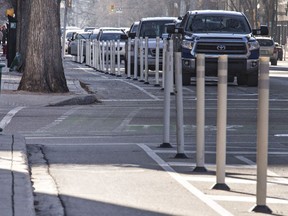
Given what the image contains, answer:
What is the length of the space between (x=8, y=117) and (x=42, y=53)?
5.75 meters

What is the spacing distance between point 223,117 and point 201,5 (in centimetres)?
8554

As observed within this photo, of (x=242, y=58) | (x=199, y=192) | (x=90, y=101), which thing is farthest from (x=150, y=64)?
(x=199, y=192)

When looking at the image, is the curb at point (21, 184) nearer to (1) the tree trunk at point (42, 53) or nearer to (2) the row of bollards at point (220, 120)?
(2) the row of bollards at point (220, 120)

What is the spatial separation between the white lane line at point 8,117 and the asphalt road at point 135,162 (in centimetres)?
12

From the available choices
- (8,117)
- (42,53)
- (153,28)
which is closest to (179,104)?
(8,117)

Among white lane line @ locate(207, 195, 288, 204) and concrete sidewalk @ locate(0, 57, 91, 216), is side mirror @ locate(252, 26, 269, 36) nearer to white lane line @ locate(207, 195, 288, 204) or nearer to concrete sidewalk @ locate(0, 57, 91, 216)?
concrete sidewalk @ locate(0, 57, 91, 216)

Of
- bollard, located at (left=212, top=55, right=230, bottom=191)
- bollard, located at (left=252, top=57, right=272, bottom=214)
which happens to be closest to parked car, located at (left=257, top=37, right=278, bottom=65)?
bollard, located at (left=212, top=55, right=230, bottom=191)

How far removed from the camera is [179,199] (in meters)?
9.88

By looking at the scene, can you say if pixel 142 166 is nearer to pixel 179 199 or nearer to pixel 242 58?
pixel 179 199

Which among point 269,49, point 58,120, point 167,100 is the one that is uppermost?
point 167,100

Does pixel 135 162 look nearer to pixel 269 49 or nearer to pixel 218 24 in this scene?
pixel 218 24

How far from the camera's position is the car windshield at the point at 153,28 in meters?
36.8

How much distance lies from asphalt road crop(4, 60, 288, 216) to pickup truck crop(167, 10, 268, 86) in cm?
579

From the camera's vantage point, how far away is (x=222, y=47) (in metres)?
28.9
